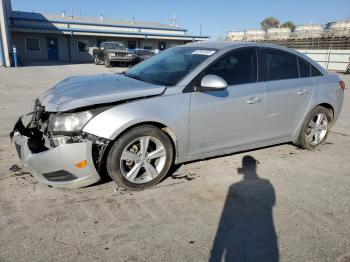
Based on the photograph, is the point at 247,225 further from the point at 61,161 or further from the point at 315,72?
the point at 315,72

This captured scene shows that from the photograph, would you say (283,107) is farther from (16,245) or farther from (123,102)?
(16,245)

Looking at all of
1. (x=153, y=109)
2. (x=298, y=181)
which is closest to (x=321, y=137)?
(x=298, y=181)

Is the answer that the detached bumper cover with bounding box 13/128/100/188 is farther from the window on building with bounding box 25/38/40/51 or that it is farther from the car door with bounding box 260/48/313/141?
the window on building with bounding box 25/38/40/51

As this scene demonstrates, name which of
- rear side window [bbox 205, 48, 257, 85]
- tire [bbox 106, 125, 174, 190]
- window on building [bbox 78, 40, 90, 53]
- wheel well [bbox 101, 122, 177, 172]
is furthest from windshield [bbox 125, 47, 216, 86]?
window on building [bbox 78, 40, 90, 53]

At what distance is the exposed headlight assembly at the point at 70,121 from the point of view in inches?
127

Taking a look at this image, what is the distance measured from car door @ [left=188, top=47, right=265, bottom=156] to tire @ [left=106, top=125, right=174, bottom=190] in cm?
39

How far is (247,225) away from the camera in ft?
9.99

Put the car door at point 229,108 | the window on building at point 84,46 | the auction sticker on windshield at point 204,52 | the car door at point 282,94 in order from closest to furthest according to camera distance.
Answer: the car door at point 229,108 → the auction sticker on windshield at point 204,52 → the car door at point 282,94 → the window on building at point 84,46

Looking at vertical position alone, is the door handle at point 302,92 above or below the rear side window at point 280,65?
below

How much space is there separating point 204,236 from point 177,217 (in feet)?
1.28

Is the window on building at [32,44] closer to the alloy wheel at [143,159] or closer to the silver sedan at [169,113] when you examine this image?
the silver sedan at [169,113]

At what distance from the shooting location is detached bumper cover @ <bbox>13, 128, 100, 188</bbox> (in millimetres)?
3174

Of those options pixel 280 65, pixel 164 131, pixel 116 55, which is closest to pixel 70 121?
pixel 164 131

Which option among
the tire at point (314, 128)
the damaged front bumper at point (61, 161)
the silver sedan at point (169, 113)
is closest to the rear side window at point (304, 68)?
the silver sedan at point (169, 113)
